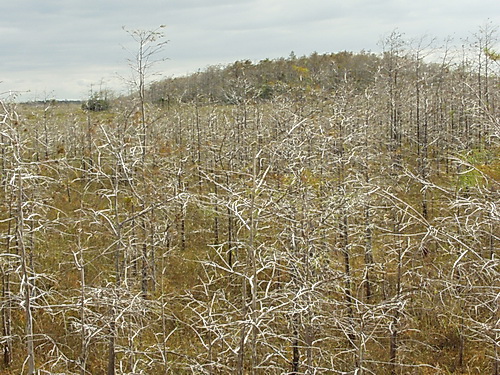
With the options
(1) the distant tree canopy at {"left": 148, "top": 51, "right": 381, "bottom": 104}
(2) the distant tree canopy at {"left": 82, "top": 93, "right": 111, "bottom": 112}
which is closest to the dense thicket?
(2) the distant tree canopy at {"left": 82, "top": 93, "right": 111, "bottom": 112}

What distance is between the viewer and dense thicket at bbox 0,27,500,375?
18.0 feet

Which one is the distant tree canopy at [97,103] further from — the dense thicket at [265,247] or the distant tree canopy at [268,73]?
the dense thicket at [265,247]

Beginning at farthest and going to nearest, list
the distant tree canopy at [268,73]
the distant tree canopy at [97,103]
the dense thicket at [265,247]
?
the distant tree canopy at [268,73] < the distant tree canopy at [97,103] < the dense thicket at [265,247]

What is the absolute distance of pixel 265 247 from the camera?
618 centimetres

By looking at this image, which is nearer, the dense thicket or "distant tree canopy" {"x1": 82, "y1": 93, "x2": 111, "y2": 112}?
the dense thicket

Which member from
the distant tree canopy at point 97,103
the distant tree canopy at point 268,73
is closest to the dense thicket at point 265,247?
the distant tree canopy at point 97,103

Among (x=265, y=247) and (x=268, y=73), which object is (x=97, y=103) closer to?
(x=268, y=73)

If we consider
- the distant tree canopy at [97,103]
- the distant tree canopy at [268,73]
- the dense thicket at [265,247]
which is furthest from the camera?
the distant tree canopy at [268,73]

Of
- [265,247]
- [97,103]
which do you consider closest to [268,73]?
[97,103]

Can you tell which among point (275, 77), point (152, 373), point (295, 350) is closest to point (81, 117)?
point (275, 77)

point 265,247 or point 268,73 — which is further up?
point 268,73

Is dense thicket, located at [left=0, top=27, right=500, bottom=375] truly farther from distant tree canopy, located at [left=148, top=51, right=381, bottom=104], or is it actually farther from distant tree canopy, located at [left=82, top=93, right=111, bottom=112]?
distant tree canopy, located at [left=148, top=51, right=381, bottom=104]

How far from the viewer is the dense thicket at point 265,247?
18.0 feet

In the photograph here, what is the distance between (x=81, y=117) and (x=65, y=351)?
31.0 meters
